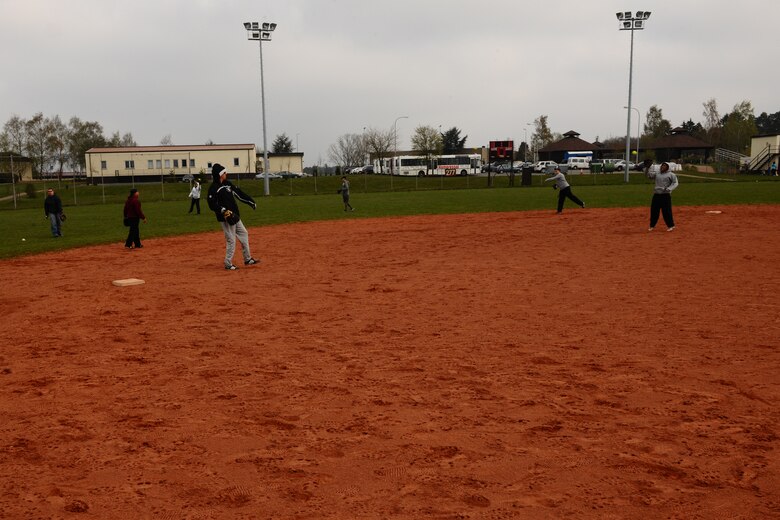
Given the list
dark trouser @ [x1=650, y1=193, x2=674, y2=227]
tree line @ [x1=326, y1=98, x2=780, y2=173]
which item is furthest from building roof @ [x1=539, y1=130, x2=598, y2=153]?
dark trouser @ [x1=650, y1=193, x2=674, y2=227]

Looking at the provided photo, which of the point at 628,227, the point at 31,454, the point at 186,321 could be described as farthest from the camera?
the point at 628,227

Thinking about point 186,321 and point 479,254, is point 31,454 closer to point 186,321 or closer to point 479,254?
point 186,321

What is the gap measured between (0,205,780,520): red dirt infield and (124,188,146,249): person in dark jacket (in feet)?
17.3

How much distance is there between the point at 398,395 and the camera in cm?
638

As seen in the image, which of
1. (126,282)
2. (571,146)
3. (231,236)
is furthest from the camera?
(571,146)

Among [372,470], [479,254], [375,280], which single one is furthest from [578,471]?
[479,254]

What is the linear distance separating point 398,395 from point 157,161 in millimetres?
81124

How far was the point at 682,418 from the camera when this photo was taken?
5660 mm

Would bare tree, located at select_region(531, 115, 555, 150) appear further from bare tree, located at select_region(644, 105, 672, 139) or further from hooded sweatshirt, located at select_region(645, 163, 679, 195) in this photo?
hooded sweatshirt, located at select_region(645, 163, 679, 195)

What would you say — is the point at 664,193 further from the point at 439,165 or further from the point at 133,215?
the point at 439,165

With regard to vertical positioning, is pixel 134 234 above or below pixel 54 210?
below

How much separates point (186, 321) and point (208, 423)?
4.16 metres

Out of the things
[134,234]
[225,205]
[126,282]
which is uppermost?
[225,205]

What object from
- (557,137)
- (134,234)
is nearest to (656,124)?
(557,137)
